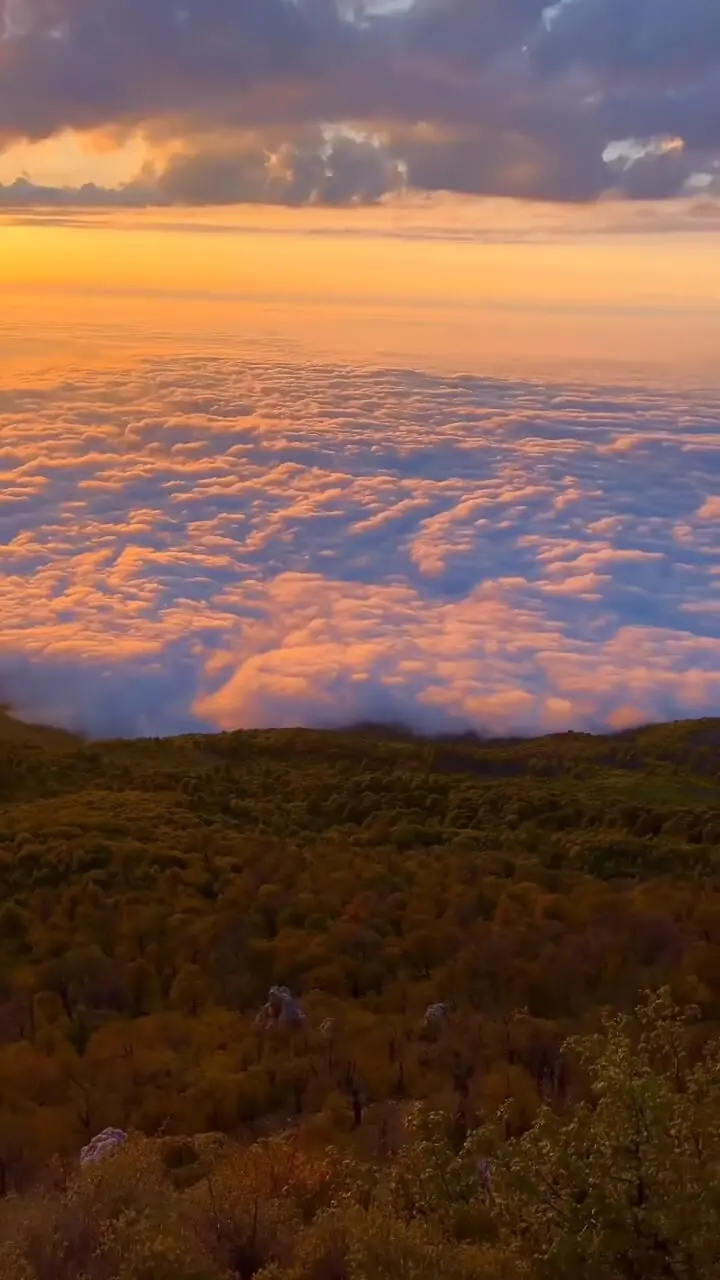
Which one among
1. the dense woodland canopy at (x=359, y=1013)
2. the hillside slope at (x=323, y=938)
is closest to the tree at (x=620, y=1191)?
the dense woodland canopy at (x=359, y=1013)

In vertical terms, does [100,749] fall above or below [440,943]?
above

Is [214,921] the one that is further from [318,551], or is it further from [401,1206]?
[318,551]

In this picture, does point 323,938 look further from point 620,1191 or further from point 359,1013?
point 620,1191

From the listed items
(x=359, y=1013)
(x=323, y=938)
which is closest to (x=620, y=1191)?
(x=359, y=1013)

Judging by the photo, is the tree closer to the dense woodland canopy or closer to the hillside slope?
the dense woodland canopy

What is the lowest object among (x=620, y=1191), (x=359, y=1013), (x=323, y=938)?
(x=359, y=1013)

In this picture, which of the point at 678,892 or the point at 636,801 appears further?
the point at 636,801

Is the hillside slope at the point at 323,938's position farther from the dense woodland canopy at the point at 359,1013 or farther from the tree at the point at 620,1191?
the tree at the point at 620,1191

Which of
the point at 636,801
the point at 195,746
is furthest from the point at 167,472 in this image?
the point at 636,801

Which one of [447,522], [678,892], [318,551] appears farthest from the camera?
[447,522]
